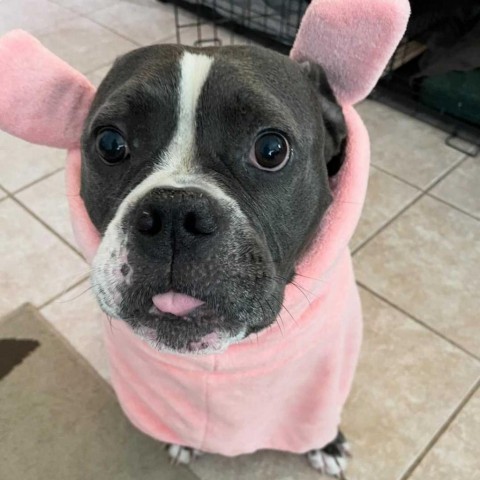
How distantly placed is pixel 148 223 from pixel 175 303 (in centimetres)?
12

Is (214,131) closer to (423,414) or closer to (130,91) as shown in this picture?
(130,91)

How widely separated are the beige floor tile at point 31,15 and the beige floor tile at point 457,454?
Result: 2.51m

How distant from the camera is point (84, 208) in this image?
1052 mm

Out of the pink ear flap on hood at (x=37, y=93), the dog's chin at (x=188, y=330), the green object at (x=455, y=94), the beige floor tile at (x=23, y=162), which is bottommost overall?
the beige floor tile at (x=23, y=162)

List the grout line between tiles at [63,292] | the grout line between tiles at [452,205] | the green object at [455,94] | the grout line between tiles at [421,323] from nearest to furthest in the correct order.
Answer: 1. the grout line between tiles at [421,323]
2. the grout line between tiles at [63,292]
3. the grout line between tiles at [452,205]
4. the green object at [455,94]

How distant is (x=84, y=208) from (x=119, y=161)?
0.51ft

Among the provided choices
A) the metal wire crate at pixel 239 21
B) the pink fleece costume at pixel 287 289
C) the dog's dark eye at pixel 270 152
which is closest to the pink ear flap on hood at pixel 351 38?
the pink fleece costume at pixel 287 289

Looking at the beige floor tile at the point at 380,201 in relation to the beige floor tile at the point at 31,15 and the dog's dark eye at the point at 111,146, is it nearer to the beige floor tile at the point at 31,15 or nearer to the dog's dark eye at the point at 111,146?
the dog's dark eye at the point at 111,146

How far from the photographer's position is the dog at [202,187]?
78cm

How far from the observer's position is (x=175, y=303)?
812 millimetres

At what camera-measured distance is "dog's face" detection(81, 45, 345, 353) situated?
784mm

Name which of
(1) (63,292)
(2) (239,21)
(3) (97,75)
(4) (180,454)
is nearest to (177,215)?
(4) (180,454)

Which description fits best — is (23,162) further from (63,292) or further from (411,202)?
(411,202)

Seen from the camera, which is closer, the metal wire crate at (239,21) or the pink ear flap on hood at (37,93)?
the pink ear flap on hood at (37,93)
